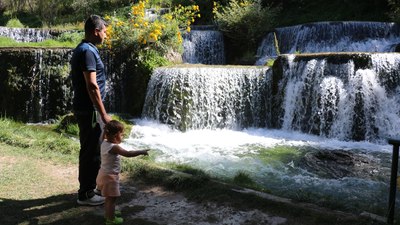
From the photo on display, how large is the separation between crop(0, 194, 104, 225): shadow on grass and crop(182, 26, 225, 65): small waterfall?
1102 cm

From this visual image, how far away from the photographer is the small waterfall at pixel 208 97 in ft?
34.0

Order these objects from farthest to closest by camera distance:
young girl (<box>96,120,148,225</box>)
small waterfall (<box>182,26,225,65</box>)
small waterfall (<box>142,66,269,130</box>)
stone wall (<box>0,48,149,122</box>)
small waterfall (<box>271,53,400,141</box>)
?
small waterfall (<box>182,26,225,65</box>), stone wall (<box>0,48,149,122</box>), small waterfall (<box>142,66,269,130</box>), small waterfall (<box>271,53,400,141</box>), young girl (<box>96,120,148,225</box>)

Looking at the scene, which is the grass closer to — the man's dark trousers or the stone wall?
the man's dark trousers

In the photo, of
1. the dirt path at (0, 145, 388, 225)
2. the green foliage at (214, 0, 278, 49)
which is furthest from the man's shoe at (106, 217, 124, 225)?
the green foliage at (214, 0, 278, 49)

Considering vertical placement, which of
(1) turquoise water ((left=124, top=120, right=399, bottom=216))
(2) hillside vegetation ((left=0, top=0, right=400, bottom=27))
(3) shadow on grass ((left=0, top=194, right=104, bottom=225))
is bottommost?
(1) turquoise water ((left=124, top=120, right=399, bottom=216))

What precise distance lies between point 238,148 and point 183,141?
4.49 feet

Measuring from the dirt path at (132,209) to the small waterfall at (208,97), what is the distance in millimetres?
5478

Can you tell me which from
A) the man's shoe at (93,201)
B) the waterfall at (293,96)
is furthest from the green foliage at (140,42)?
the man's shoe at (93,201)

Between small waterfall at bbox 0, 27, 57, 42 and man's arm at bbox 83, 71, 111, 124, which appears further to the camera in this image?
small waterfall at bbox 0, 27, 57, 42

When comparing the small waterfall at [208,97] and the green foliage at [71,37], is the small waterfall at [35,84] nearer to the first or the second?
the small waterfall at [208,97]

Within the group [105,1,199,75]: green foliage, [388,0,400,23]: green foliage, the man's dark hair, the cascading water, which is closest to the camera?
the man's dark hair

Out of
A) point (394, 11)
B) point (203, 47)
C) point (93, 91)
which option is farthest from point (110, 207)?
point (394, 11)

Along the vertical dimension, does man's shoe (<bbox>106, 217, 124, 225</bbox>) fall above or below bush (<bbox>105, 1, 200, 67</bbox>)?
below

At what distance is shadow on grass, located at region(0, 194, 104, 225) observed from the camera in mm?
3816
